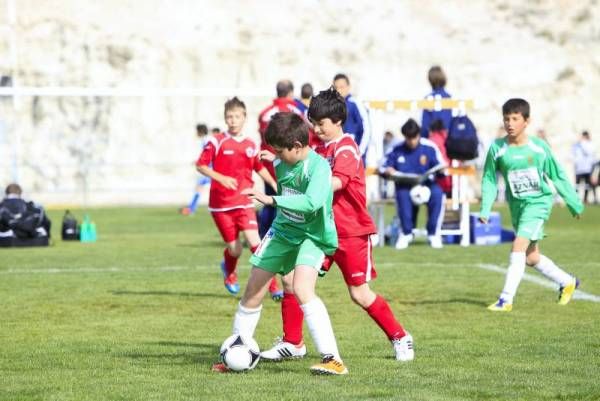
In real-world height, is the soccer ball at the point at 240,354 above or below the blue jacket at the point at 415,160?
below

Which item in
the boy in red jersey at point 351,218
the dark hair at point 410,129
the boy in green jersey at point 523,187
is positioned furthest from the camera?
the dark hair at point 410,129

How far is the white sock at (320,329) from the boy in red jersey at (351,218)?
56 centimetres

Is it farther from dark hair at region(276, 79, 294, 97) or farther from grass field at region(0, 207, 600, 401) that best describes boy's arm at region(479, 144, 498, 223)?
dark hair at region(276, 79, 294, 97)

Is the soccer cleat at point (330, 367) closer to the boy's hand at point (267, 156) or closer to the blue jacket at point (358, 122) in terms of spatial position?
the boy's hand at point (267, 156)

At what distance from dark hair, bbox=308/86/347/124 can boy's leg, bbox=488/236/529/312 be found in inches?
151

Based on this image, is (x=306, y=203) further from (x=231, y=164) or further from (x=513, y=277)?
(x=231, y=164)

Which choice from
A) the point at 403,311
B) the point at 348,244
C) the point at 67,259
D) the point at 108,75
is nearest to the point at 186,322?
the point at 403,311

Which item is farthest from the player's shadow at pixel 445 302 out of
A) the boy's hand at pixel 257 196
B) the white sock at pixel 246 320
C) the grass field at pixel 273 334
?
the boy's hand at pixel 257 196

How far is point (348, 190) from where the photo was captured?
29.5ft

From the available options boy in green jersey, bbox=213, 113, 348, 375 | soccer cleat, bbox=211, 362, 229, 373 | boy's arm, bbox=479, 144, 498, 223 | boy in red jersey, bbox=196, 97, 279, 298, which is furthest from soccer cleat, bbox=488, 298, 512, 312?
soccer cleat, bbox=211, 362, 229, 373

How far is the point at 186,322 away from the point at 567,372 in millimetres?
3977

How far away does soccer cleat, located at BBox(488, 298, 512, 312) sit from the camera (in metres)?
11.9

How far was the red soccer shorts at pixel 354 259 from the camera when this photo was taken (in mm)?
8859

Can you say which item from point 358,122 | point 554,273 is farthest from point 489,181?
point 358,122
